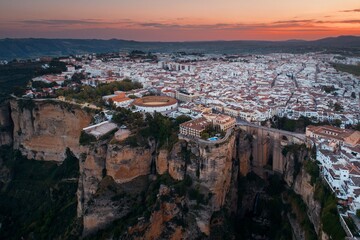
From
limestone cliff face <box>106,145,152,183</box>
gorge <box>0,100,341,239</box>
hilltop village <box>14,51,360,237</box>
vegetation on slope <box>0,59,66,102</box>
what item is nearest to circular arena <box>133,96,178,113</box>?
hilltop village <box>14,51,360,237</box>

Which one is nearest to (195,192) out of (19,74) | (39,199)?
(39,199)

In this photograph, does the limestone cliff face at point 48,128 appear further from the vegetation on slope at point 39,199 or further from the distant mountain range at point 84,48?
the distant mountain range at point 84,48

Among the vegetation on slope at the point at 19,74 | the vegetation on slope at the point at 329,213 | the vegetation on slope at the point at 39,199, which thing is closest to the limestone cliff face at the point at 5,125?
the vegetation on slope at the point at 39,199

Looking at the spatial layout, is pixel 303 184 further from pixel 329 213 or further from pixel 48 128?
pixel 48 128

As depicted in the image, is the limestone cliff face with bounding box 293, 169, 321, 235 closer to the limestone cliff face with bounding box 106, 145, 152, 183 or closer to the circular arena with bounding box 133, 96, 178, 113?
the limestone cliff face with bounding box 106, 145, 152, 183

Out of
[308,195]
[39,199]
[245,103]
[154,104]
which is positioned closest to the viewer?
[308,195]
